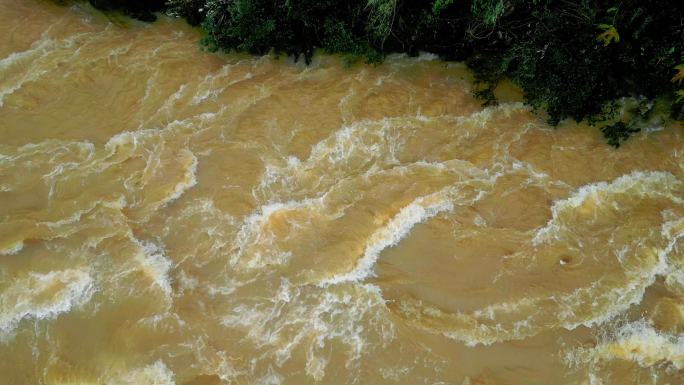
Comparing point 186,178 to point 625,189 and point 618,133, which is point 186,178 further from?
point 618,133

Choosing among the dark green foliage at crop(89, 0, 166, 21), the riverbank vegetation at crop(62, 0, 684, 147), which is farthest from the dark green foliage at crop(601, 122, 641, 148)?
the dark green foliage at crop(89, 0, 166, 21)

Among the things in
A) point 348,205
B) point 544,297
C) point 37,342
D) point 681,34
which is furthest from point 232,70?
point 681,34

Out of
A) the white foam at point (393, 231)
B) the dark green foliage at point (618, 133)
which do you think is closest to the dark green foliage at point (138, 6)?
the white foam at point (393, 231)

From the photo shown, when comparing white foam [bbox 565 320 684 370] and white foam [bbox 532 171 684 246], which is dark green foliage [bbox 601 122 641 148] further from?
white foam [bbox 565 320 684 370]

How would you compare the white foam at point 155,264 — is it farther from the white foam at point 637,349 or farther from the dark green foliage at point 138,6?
the dark green foliage at point 138,6

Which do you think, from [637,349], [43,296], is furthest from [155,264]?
[637,349]

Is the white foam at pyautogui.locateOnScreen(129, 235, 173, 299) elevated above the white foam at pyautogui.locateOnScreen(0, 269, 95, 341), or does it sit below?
above
